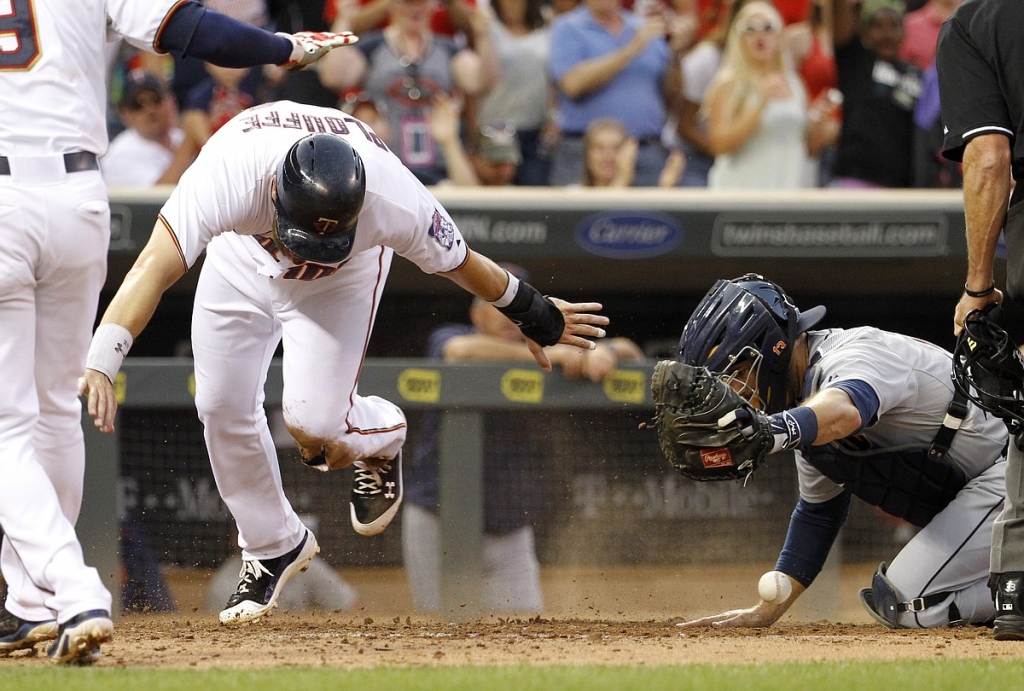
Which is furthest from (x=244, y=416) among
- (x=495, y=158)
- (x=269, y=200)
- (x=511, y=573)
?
(x=495, y=158)

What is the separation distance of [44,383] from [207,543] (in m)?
2.71

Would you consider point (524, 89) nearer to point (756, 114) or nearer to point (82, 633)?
point (756, 114)

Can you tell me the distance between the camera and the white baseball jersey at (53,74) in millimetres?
3627

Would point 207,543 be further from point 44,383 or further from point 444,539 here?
point 44,383

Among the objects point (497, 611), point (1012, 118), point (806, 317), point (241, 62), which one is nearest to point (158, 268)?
point (241, 62)

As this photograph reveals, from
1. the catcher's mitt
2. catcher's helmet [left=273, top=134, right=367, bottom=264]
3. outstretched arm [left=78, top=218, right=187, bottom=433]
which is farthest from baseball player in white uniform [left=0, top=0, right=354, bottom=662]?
the catcher's mitt

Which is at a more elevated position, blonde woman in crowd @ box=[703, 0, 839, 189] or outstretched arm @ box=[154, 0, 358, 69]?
outstretched arm @ box=[154, 0, 358, 69]

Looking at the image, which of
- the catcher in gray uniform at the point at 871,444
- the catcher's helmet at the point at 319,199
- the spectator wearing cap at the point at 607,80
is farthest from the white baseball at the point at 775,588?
the spectator wearing cap at the point at 607,80

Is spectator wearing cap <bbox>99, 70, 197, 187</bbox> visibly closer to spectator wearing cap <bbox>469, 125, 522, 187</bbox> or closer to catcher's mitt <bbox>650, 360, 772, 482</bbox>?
spectator wearing cap <bbox>469, 125, 522, 187</bbox>

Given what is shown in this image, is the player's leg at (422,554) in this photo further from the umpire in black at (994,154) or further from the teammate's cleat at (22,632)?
the umpire in black at (994,154)

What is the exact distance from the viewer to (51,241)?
3.59 meters

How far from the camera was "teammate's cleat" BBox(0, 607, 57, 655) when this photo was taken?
3.47 metres

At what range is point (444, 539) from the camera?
5777mm

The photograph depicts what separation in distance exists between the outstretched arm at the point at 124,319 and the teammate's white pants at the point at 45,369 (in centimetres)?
25
